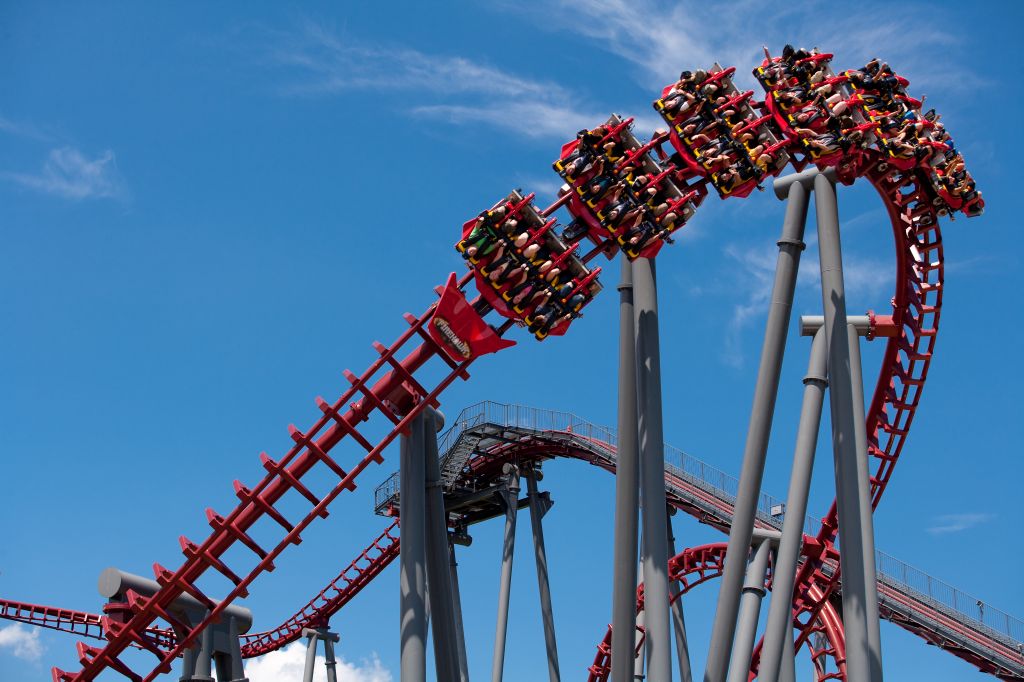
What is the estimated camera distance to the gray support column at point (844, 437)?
947 centimetres

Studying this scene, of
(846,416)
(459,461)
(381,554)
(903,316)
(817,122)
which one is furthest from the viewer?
(381,554)

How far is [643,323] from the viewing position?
10414 mm

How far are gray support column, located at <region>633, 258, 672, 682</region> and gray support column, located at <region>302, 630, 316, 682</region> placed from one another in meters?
14.0

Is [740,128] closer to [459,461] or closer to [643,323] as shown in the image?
[643,323]

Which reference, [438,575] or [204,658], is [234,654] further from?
[438,575]

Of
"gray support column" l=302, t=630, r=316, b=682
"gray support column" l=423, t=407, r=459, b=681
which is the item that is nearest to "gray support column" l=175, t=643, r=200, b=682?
"gray support column" l=423, t=407, r=459, b=681

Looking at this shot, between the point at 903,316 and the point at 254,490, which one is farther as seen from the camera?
the point at 903,316

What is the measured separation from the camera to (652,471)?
9.98 meters

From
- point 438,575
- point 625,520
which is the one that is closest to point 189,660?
point 438,575

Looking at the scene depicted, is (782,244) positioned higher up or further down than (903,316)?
further down

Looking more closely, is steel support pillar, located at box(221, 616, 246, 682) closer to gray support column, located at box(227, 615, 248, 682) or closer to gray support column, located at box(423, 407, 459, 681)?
gray support column, located at box(227, 615, 248, 682)

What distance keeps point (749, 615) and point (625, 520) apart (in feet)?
12.8

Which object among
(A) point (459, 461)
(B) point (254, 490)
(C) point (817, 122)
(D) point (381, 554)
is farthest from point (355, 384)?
(D) point (381, 554)

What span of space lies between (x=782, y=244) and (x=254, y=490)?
194 inches
